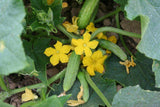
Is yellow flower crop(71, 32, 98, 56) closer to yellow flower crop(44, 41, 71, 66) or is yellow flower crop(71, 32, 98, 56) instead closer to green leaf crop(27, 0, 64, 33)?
yellow flower crop(44, 41, 71, 66)

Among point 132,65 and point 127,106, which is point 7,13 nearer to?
point 127,106

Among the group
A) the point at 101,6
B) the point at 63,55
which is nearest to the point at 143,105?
the point at 63,55

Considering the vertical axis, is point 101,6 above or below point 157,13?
above

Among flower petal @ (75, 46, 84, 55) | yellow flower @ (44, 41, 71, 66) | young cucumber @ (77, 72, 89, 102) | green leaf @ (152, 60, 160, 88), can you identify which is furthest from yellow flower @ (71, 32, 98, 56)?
green leaf @ (152, 60, 160, 88)

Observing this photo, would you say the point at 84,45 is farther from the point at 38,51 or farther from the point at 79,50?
the point at 38,51

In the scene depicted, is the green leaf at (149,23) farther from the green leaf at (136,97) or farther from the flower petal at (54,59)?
the flower petal at (54,59)

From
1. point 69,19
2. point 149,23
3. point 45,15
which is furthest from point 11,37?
point 69,19
